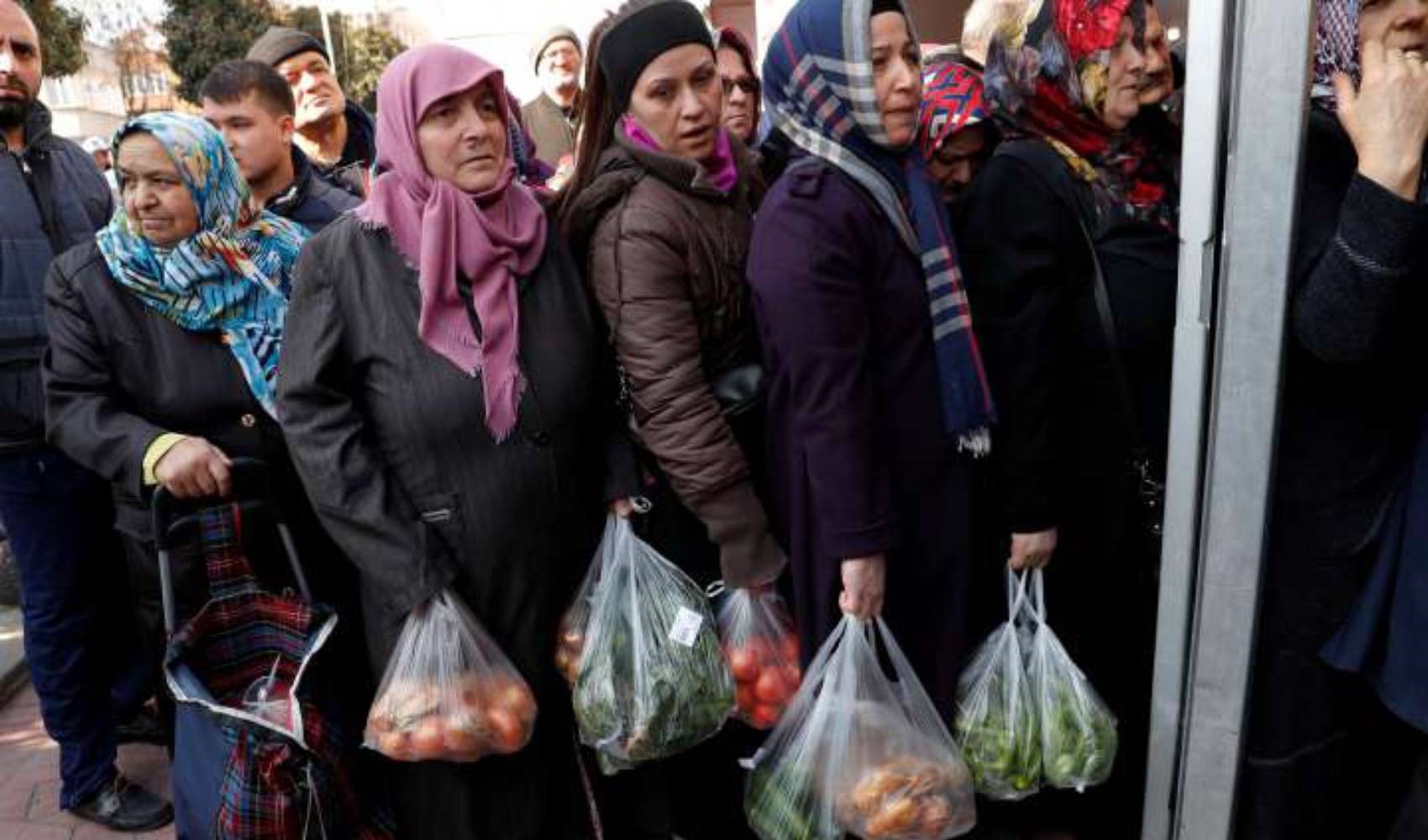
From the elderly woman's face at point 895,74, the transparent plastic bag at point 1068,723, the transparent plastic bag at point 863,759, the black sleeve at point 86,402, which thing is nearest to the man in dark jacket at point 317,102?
the black sleeve at point 86,402

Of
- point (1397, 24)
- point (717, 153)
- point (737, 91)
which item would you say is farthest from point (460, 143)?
point (1397, 24)

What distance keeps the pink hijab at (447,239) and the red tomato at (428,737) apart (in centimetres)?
58

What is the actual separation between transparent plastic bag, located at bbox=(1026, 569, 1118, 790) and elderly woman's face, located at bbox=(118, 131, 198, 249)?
2.13m

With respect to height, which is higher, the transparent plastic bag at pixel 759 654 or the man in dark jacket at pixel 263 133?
the man in dark jacket at pixel 263 133

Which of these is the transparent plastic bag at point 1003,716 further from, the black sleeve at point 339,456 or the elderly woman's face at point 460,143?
the elderly woman's face at point 460,143

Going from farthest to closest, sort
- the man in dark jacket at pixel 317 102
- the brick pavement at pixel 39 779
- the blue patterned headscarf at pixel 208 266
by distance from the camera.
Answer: the man in dark jacket at pixel 317 102
the brick pavement at pixel 39 779
the blue patterned headscarf at pixel 208 266

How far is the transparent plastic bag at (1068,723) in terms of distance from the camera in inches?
82.7

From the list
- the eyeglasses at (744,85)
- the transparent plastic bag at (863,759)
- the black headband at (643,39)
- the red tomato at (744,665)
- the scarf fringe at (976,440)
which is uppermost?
the eyeglasses at (744,85)

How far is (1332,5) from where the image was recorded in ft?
5.91

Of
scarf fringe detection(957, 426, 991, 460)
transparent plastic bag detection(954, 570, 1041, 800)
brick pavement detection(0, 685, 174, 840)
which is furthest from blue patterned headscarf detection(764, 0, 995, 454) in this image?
brick pavement detection(0, 685, 174, 840)

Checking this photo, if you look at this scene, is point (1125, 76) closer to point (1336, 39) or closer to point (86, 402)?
point (1336, 39)

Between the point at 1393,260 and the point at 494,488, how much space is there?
1.65 m

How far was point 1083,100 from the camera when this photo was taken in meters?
2.10

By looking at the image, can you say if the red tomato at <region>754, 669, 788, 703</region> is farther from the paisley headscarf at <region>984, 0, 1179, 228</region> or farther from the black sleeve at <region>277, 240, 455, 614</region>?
the paisley headscarf at <region>984, 0, 1179, 228</region>
